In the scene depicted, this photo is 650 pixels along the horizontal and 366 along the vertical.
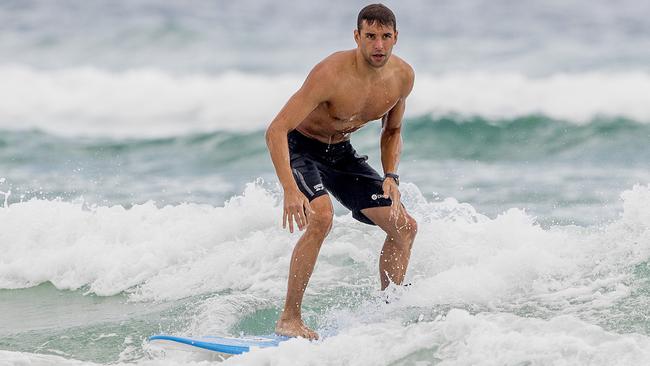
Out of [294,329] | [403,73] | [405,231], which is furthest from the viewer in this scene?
[405,231]

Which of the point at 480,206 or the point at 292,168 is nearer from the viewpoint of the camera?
the point at 292,168

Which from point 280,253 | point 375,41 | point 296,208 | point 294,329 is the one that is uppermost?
point 375,41

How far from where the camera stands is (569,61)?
20.6 metres

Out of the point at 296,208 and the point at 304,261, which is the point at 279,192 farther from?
A: the point at 296,208

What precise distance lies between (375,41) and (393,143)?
87 cm

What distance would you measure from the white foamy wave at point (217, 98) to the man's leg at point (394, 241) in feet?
34.7

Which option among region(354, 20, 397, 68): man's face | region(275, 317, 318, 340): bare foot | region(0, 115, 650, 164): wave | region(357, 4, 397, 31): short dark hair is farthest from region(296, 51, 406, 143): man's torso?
region(0, 115, 650, 164): wave

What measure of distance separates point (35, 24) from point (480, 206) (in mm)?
17818

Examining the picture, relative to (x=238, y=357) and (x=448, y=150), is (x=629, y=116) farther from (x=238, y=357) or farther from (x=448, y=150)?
Result: (x=238, y=357)

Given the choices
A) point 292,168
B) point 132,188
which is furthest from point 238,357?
point 132,188

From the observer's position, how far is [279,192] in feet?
33.4

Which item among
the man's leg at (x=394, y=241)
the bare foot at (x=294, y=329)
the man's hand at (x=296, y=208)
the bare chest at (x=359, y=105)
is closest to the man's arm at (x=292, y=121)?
the man's hand at (x=296, y=208)

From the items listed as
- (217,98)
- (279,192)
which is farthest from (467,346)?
(217,98)

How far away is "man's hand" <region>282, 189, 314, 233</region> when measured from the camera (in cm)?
548
